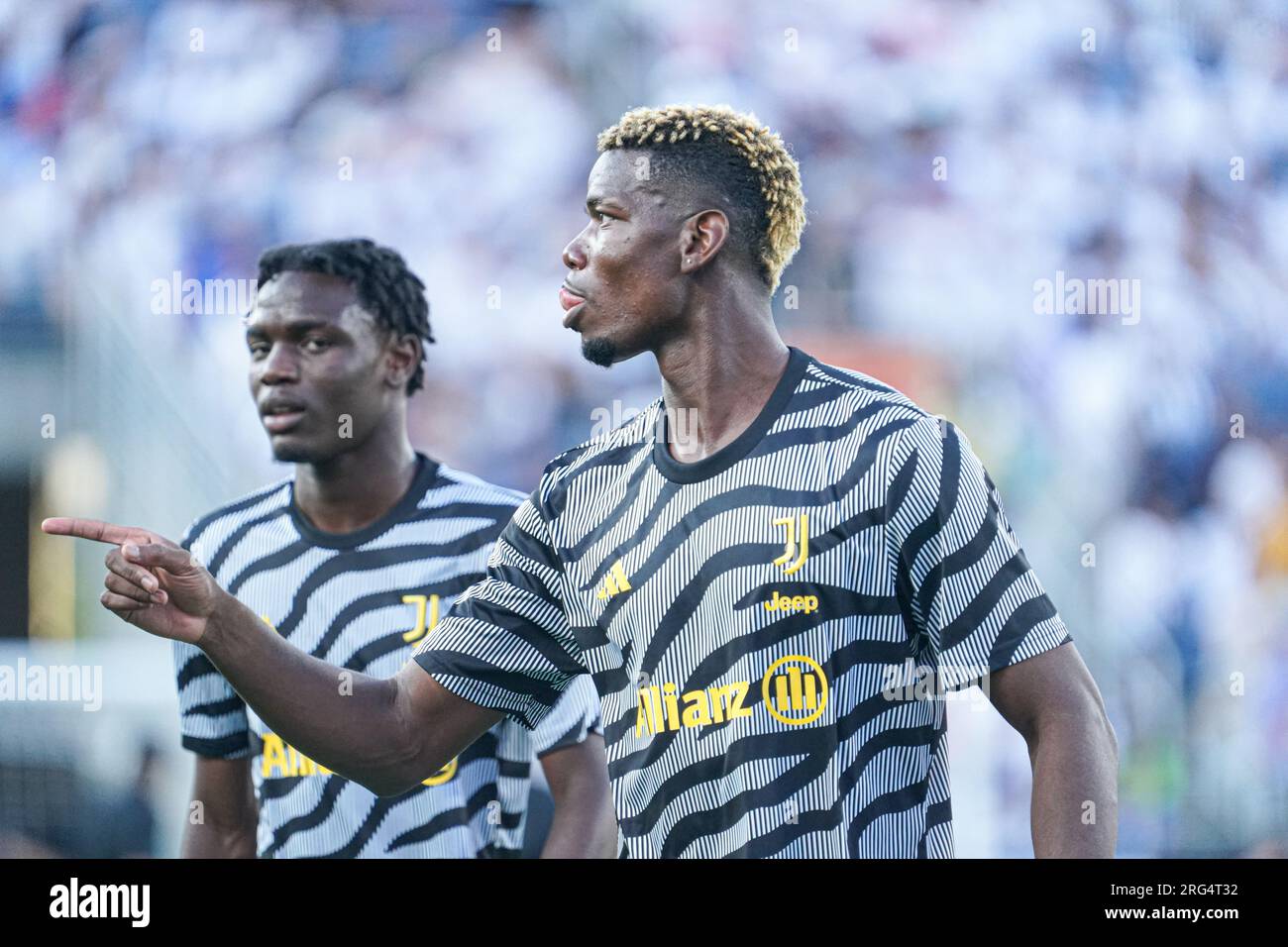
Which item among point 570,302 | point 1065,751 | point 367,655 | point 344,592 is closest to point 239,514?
point 344,592

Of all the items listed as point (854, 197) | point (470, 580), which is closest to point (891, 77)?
point (854, 197)

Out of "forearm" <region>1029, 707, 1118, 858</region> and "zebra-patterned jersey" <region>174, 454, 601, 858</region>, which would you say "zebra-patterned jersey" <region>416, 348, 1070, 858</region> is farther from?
"zebra-patterned jersey" <region>174, 454, 601, 858</region>

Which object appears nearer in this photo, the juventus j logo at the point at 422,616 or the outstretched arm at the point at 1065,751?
the outstretched arm at the point at 1065,751

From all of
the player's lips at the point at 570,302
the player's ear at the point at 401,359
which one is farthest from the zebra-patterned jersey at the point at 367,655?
the player's lips at the point at 570,302

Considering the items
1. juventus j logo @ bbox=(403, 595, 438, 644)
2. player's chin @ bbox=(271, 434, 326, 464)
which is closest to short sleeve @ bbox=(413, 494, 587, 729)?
juventus j logo @ bbox=(403, 595, 438, 644)

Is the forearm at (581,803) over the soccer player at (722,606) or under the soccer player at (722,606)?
under

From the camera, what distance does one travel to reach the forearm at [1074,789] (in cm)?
213

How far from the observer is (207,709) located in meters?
3.45

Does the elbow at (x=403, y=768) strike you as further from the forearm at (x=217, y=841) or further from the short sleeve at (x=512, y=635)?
the forearm at (x=217, y=841)

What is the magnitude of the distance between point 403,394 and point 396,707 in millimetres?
1378

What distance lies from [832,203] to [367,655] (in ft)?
12.2

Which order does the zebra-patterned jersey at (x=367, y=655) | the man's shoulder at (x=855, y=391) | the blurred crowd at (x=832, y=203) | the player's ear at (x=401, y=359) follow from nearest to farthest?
the man's shoulder at (x=855, y=391), the zebra-patterned jersey at (x=367, y=655), the player's ear at (x=401, y=359), the blurred crowd at (x=832, y=203)

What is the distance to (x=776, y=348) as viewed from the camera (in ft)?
8.54
